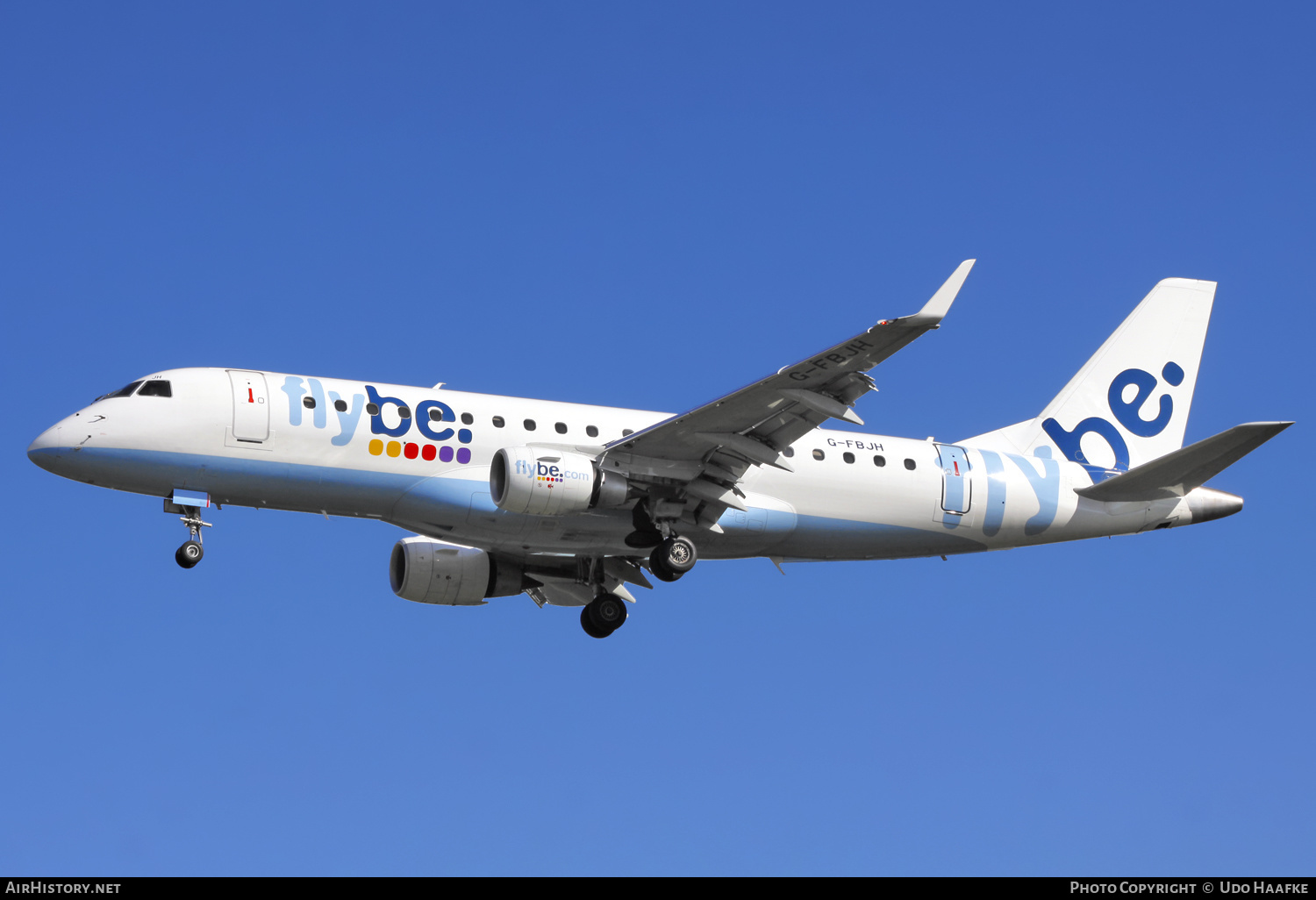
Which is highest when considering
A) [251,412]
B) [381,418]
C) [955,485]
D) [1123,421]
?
[1123,421]

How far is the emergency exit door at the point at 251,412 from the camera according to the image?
31062 mm

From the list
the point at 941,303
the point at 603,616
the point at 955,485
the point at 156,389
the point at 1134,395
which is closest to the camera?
the point at 941,303

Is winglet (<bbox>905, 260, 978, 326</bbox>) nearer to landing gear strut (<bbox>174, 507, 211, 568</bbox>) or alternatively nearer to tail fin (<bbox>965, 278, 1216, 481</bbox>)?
tail fin (<bbox>965, 278, 1216, 481</bbox>)

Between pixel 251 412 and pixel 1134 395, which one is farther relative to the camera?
pixel 1134 395

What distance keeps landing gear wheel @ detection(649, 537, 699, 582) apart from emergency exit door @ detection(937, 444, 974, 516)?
6099 millimetres

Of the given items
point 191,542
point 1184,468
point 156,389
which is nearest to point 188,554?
point 191,542

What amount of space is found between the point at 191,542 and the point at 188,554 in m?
0.26

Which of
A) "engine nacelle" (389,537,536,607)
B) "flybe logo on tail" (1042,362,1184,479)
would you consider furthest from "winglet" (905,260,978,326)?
"engine nacelle" (389,537,536,607)

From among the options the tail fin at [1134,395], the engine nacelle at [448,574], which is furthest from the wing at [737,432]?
the tail fin at [1134,395]

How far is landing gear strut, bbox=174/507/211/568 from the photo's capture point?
3131 centimetres

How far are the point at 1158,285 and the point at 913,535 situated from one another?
10.6m

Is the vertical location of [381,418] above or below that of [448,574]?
above

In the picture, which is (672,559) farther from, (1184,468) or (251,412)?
(1184,468)

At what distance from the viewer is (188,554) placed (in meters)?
31.3
